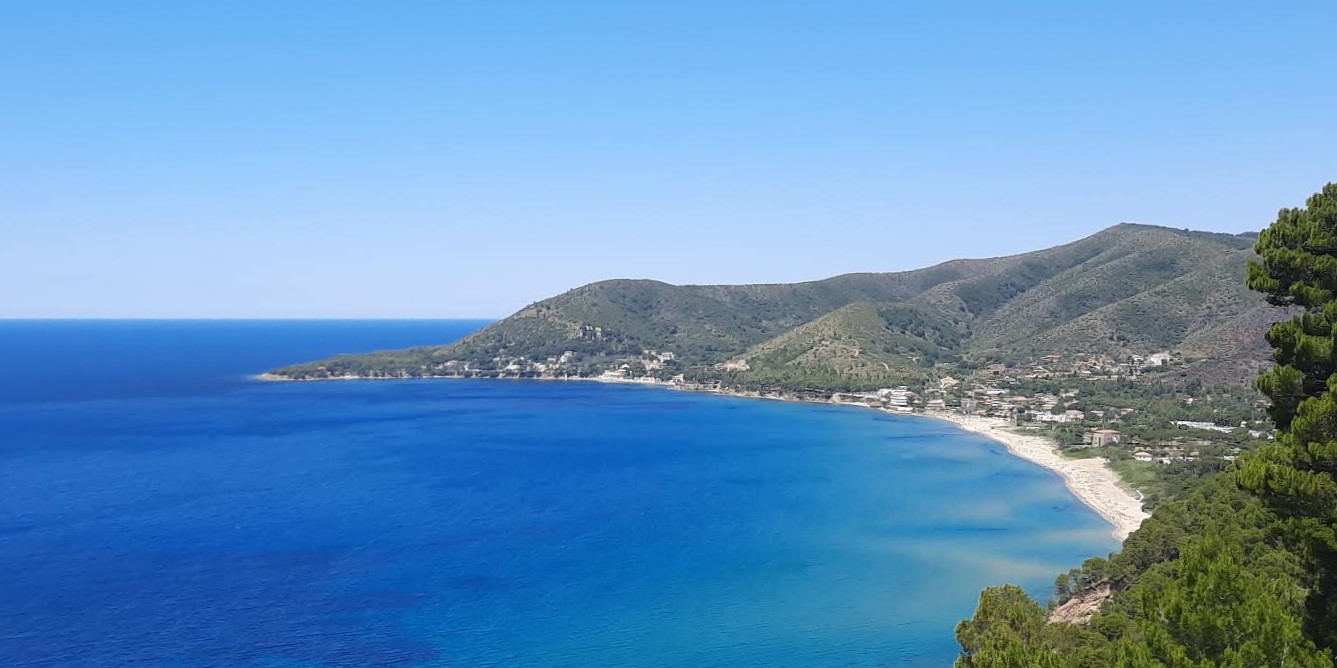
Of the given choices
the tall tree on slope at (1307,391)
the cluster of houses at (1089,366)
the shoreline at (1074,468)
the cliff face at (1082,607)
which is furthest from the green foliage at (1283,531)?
the cluster of houses at (1089,366)

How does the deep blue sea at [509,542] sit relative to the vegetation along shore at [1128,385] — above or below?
below

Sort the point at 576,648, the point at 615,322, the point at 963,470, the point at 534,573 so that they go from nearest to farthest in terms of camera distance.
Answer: the point at 576,648 → the point at 534,573 → the point at 963,470 → the point at 615,322

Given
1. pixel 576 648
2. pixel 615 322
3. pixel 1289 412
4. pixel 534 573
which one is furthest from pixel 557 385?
pixel 1289 412

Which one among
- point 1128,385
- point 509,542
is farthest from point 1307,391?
point 1128,385

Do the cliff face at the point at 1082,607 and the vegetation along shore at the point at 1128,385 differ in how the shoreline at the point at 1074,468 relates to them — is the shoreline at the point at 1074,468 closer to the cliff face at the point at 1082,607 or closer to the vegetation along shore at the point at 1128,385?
the vegetation along shore at the point at 1128,385

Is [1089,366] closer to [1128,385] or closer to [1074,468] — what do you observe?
[1128,385]

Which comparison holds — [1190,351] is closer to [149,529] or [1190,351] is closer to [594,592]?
[594,592]

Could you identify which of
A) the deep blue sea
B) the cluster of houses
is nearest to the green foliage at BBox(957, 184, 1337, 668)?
the deep blue sea
